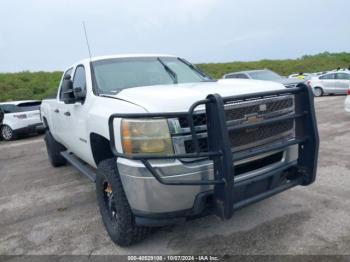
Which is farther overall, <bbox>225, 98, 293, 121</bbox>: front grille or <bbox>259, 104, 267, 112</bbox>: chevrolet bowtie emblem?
<bbox>259, 104, 267, 112</bbox>: chevrolet bowtie emblem

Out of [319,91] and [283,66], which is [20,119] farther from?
[283,66]

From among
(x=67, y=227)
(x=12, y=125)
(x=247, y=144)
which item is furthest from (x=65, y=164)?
(x=12, y=125)

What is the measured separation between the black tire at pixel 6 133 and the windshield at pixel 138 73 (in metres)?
9.34

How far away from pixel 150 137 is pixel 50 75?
31.0m

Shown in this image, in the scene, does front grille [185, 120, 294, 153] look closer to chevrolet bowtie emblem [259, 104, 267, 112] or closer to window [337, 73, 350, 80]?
chevrolet bowtie emblem [259, 104, 267, 112]

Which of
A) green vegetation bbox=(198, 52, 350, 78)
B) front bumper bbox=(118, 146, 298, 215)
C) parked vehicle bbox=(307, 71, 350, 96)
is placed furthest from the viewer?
green vegetation bbox=(198, 52, 350, 78)

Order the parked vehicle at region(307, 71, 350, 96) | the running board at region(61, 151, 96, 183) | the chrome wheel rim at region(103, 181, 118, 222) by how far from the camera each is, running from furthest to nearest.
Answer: the parked vehicle at region(307, 71, 350, 96)
the running board at region(61, 151, 96, 183)
the chrome wheel rim at region(103, 181, 118, 222)

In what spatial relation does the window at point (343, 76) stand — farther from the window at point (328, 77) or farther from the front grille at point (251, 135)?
the front grille at point (251, 135)

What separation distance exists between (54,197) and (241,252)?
3049 millimetres

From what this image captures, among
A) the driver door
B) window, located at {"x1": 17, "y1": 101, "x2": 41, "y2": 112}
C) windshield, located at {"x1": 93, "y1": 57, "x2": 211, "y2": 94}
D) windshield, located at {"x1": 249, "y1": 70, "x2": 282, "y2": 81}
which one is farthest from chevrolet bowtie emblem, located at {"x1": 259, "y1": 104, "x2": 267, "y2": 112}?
windshield, located at {"x1": 249, "y1": 70, "x2": 282, "y2": 81}

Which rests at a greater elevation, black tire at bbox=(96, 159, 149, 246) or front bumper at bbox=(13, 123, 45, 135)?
black tire at bbox=(96, 159, 149, 246)

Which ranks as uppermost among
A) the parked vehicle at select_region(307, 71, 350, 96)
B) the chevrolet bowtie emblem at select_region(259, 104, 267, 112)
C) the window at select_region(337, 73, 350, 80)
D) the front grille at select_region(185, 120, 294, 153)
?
the chevrolet bowtie emblem at select_region(259, 104, 267, 112)

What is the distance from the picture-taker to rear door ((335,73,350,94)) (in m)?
18.1

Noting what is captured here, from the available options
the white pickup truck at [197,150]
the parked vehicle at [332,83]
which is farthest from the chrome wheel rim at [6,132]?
the parked vehicle at [332,83]
